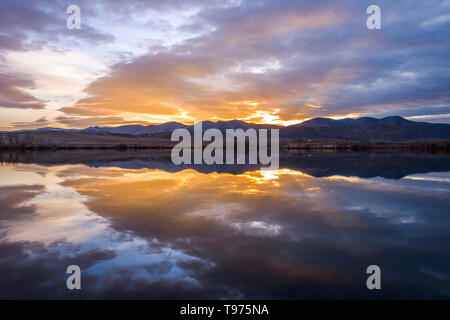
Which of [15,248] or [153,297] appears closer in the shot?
[153,297]

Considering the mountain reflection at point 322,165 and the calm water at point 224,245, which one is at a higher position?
the mountain reflection at point 322,165

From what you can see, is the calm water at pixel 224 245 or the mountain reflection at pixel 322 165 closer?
the calm water at pixel 224 245

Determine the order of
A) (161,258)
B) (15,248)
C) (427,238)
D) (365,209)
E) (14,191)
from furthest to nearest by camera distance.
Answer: (14,191)
(365,209)
(427,238)
(15,248)
(161,258)

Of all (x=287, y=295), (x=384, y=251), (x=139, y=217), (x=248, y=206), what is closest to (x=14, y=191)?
(x=139, y=217)

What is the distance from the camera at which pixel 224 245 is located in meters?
6.78

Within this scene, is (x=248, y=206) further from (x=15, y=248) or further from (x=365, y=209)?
(x=15, y=248)

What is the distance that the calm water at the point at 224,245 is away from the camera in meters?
4.88

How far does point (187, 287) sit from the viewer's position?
4.89m

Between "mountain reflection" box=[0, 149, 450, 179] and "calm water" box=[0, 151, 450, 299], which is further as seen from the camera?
"mountain reflection" box=[0, 149, 450, 179]

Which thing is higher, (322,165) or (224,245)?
(322,165)

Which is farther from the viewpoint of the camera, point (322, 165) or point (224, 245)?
point (322, 165)

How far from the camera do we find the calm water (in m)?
4.88

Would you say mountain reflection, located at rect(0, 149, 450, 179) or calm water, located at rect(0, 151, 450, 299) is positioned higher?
mountain reflection, located at rect(0, 149, 450, 179)

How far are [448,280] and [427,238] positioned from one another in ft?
8.02
